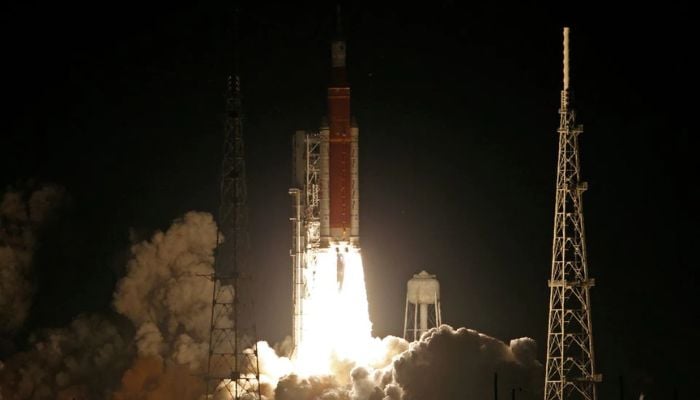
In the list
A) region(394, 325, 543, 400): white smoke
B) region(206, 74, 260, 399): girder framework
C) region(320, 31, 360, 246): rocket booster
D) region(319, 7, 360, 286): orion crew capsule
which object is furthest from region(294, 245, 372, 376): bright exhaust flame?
region(394, 325, 543, 400): white smoke

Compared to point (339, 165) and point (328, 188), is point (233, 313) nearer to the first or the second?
point (328, 188)

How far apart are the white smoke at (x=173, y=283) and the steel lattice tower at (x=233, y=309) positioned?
0.88m

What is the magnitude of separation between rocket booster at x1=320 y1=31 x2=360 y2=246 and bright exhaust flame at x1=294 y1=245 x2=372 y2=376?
0.98m

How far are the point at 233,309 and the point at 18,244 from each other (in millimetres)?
11452

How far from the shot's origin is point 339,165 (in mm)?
60844

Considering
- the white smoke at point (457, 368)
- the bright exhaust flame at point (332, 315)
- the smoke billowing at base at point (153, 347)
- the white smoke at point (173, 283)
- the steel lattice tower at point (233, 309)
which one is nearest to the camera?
the white smoke at point (457, 368)

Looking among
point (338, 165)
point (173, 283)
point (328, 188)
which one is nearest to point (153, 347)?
point (173, 283)

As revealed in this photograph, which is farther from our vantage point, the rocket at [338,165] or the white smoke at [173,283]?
the white smoke at [173,283]

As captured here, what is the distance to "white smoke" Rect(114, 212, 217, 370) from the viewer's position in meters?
65.6

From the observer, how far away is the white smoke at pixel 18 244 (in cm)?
6888

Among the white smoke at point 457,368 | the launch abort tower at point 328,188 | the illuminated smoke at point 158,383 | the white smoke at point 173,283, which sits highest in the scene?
the launch abort tower at point 328,188

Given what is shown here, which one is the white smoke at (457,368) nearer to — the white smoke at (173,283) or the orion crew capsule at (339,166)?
the orion crew capsule at (339,166)

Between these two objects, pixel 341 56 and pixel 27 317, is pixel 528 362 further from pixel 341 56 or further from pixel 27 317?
pixel 27 317

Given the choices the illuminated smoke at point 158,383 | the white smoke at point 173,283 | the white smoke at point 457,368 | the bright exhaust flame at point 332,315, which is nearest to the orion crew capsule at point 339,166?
the bright exhaust flame at point 332,315
